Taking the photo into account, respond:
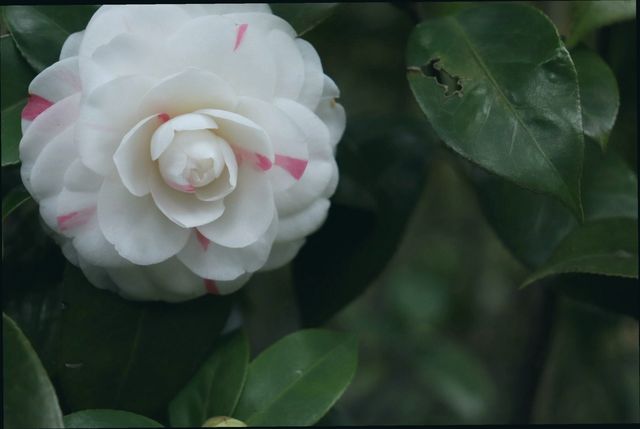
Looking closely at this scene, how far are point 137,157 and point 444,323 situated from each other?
Answer: 4.07ft

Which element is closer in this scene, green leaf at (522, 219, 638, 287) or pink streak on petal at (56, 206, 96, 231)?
pink streak on petal at (56, 206, 96, 231)

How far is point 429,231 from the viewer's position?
212 cm

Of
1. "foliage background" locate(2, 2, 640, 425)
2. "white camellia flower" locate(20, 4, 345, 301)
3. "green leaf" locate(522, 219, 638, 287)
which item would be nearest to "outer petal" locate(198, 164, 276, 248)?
"white camellia flower" locate(20, 4, 345, 301)

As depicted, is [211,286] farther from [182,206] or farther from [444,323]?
[444,323]

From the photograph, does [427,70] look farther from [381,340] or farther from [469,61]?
[381,340]

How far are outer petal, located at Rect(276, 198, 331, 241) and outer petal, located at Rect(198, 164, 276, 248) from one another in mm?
26

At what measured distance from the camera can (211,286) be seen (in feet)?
2.25

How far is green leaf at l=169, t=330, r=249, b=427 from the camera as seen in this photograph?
73cm

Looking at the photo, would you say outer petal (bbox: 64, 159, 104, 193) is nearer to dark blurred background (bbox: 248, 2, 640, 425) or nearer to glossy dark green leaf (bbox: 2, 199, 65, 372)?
glossy dark green leaf (bbox: 2, 199, 65, 372)

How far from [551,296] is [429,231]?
1.08 meters

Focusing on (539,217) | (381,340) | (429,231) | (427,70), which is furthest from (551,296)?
(429,231)

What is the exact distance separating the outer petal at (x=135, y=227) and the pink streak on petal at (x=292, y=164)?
8 centimetres

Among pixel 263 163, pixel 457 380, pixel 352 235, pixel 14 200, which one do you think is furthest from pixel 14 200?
pixel 457 380

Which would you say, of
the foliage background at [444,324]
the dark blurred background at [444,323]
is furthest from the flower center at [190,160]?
the dark blurred background at [444,323]
